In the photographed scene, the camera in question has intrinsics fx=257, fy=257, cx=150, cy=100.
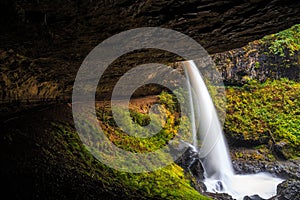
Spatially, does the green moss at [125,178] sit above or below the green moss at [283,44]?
below

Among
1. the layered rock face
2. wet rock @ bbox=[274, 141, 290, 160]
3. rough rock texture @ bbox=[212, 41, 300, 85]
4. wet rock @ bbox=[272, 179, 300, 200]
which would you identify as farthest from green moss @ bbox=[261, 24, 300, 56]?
the layered rock face

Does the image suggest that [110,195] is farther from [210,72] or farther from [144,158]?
[210,72]

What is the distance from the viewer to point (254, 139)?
373 inches

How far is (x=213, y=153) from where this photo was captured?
8492 mm

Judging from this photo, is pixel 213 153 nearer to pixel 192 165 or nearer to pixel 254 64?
pixel 192 165

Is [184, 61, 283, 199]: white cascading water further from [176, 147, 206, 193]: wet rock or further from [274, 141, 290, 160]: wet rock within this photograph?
[274, 141, 290, 160]: wet rock

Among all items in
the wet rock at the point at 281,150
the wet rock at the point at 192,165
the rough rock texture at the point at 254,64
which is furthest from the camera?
the rough rock texture at the point at 254,64

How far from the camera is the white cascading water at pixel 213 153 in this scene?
23.9ft

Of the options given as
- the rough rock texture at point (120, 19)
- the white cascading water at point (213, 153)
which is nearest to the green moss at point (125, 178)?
the rough rock texture at point (120, 19)

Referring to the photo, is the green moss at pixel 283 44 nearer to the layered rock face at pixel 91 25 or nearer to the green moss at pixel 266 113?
the green moss at pixel 266 113

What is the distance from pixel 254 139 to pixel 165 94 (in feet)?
12.7

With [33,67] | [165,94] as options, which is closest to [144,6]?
[33,67]

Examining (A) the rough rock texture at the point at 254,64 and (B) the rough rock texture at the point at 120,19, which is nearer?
(B) the rough rock texture at the point at 120,19

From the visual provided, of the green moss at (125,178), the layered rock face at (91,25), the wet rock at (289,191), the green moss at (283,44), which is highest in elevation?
the layered rock face at (91,25)
